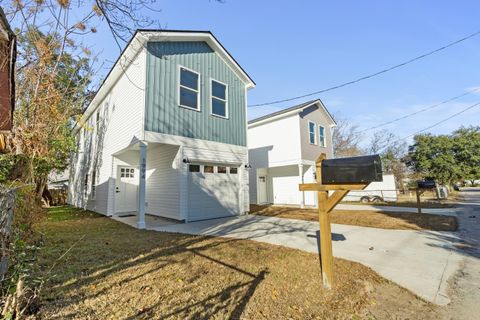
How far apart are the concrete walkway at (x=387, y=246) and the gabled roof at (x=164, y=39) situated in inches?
242

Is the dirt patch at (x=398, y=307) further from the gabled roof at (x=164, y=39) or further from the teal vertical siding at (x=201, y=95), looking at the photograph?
Answer: the gabled roof at (x=164, y=39)

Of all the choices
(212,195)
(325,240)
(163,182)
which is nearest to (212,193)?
(212,195)

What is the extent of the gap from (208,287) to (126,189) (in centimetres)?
951

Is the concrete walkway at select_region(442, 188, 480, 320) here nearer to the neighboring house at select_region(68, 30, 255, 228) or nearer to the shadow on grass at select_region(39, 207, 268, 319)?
the shadow on grass at select_region(39, 207, 268, 319)

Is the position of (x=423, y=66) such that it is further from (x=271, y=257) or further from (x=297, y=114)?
(x=271, y=257)

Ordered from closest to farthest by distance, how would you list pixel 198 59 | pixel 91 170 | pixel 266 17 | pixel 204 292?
pixel 204 292 < pixel 266 17 < pixel 198 59 < pixel 91 170

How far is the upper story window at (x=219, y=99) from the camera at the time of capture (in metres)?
10.0

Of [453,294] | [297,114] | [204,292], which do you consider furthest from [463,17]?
[204,292]

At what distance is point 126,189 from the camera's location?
36.8 feet

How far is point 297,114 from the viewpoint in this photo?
14.3 meters

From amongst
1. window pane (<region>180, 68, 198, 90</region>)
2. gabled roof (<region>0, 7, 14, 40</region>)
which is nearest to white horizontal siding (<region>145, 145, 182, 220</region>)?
window pane (<region>180, 68, 198, 90</region>)

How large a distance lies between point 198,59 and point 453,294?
9.89 m

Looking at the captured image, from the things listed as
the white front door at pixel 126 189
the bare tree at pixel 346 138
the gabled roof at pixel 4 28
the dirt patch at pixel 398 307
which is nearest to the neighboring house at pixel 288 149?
the white front door at pixel 126 189

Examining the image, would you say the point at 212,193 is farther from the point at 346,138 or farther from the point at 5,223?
the point at 346,138
